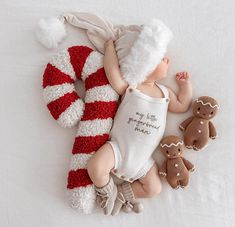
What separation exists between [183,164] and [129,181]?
0.16 meters

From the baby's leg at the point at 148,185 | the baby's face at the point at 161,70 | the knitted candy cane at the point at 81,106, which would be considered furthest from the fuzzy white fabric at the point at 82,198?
the baby's face at the point at 161,70

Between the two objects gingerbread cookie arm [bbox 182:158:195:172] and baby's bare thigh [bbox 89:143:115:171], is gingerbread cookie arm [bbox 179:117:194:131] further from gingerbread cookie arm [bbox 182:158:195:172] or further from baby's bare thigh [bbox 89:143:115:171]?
baby's bare thigh [bbox 89:143:115:171]

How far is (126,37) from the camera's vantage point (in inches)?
40.0

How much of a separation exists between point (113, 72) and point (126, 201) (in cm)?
36

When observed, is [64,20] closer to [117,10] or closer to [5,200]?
[117,10]

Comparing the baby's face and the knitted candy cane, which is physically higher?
the baby's face

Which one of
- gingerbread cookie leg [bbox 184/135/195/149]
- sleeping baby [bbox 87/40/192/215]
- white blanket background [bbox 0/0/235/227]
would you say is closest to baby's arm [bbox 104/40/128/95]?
sleeping baby [bbox 87/40/192/215]

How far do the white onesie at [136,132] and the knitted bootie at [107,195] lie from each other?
0.13 feet

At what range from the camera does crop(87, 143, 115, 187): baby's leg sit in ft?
3.22

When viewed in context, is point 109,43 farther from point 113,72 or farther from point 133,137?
point 133,137

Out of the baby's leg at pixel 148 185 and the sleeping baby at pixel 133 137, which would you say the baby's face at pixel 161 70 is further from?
the baby's leg at pixel 148 185

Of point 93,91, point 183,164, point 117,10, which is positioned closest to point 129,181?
point 183,164

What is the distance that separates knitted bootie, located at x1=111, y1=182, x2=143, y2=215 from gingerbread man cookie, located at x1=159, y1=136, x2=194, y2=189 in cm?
10

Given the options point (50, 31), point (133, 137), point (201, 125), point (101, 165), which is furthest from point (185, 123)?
point (50, 31)
